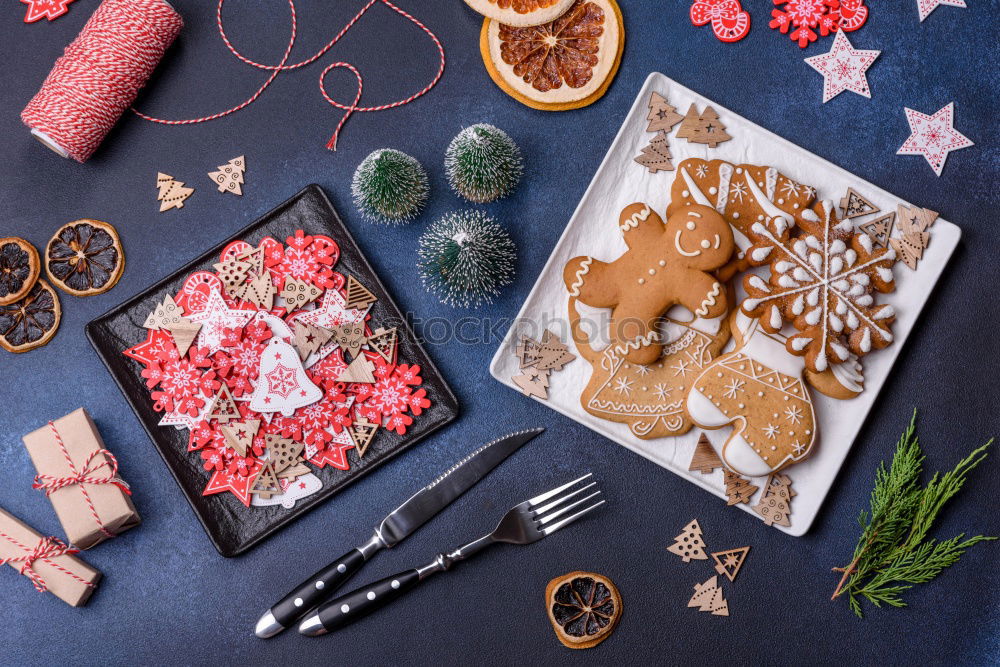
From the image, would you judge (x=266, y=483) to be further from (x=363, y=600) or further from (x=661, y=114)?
(x=661, y=114)

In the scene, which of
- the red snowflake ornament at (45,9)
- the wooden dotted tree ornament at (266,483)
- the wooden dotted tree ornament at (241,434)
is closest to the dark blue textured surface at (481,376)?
the red snowflake ornament at (45,9)

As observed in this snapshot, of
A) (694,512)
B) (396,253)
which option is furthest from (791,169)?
(396,253)

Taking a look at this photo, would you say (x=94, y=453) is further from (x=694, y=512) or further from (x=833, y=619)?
(x=833, y=619)

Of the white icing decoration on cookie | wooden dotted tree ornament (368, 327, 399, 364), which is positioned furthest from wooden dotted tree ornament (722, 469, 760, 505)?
wooden dotted tree ornament (368, 327, 399, 364)

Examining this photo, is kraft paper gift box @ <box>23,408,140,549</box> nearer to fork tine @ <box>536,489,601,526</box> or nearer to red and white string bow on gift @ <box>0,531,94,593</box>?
red and white string bow on gift @ <box>0,531,94,593</box>

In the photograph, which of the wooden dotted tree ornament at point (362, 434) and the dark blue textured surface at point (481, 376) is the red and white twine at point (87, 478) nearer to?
the dark blue textured surface at point (481, 376)

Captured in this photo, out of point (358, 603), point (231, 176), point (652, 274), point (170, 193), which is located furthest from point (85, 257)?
point (652, 274)

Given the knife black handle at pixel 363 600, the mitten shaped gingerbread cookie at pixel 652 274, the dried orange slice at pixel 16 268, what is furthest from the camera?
the dried orange slice at pixel 16 268
